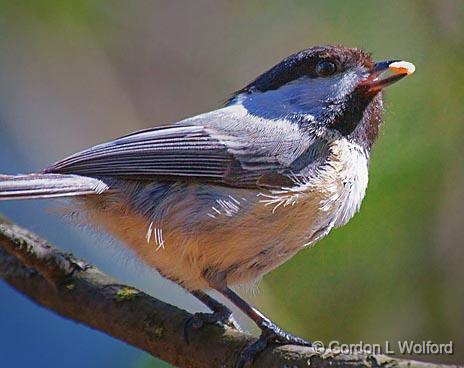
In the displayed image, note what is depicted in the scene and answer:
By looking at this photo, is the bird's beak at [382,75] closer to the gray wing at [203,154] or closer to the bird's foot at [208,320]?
the gray wing at [203,154]

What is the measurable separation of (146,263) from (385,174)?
97cm

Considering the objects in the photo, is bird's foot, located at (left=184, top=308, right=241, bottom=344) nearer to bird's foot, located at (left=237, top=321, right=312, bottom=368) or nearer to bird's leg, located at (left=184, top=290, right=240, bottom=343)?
bird's leg, located at (left=184, top=290, right=240, bottom=343)

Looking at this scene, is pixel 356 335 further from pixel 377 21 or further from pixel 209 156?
pixel 377 21

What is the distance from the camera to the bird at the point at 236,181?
8.04ft

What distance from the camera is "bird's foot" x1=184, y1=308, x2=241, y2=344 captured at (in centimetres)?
235

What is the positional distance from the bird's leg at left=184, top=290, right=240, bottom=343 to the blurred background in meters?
0.20

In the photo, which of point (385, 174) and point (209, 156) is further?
point (385, 174)

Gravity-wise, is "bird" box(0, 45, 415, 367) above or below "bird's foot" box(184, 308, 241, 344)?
above

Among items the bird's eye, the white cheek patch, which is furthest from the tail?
the white cheek patch

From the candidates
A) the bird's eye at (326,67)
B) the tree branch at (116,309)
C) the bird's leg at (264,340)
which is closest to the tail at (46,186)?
the tree branch at (116,309)

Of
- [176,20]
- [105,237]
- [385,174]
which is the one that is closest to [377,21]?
[385,174]

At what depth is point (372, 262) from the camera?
301 centimetres

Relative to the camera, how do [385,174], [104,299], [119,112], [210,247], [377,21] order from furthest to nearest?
[119,112] → [377,21] → [385,174] → [104,299] → [210,247]

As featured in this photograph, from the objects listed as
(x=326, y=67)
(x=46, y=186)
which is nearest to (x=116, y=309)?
(x=46, y=186)
